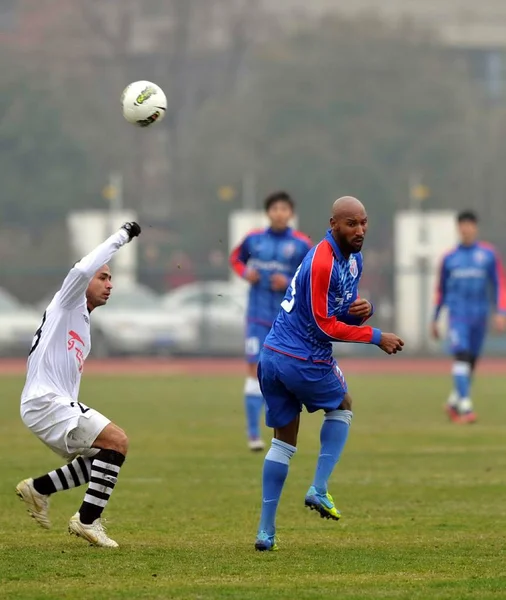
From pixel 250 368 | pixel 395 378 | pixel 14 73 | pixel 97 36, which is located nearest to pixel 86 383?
pixel 395 378

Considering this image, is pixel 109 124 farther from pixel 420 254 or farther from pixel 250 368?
pixel 250 368

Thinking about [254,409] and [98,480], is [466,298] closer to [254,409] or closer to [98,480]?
[254,409]

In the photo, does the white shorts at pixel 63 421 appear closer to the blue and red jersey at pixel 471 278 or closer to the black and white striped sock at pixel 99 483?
the black and white striped sock at pixel 99 483

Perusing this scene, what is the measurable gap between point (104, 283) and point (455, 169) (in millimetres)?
51466

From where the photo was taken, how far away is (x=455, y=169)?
5950 cm

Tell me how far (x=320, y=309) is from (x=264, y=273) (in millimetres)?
6778

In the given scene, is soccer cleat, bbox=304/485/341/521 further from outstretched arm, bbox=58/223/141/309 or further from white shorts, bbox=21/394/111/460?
outstretched arm, bbox=58/223/141/309

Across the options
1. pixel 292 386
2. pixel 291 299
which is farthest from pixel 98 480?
pixel 291 299

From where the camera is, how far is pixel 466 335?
61.6ft

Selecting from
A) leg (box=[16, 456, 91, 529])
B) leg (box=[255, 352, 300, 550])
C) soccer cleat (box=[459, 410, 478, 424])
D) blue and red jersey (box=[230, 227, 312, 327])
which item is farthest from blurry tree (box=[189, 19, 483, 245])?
leg (box=[255, 352, 300, 550])

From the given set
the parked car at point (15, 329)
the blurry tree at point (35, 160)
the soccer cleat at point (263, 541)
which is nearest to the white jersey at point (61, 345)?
the soccer cleat at point (263, 541)

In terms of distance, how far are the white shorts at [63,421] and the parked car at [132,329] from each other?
2803cm

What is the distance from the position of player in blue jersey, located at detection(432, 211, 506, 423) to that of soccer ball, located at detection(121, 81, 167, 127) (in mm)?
8942

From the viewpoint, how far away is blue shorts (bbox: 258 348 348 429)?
342 inches
